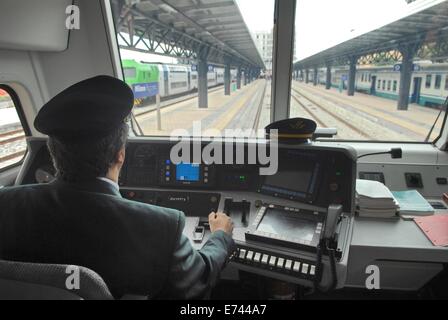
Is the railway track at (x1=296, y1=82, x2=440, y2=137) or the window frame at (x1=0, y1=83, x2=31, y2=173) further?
the railway track at (x1=296, y1=82, x2=440, y2=137)

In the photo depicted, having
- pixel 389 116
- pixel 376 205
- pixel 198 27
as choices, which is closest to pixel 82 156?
pixel 376 205

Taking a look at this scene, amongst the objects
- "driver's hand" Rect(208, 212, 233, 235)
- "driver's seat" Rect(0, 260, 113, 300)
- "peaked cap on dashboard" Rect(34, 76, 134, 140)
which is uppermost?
"peaked cap on dashboard" Rect(34, 76, 134, 140)

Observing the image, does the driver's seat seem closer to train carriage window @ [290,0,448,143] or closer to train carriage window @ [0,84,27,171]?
train carriage window @ [0,84,27,171]

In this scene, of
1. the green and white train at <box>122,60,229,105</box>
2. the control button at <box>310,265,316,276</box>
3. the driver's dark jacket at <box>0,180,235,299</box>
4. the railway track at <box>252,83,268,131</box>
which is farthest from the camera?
the green and white train at <box>122,60,229,105</box>

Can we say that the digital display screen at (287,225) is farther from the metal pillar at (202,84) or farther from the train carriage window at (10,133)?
the train carriage window at (10,133)

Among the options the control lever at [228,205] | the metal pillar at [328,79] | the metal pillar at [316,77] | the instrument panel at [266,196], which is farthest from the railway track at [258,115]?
the control lever at [228,205]

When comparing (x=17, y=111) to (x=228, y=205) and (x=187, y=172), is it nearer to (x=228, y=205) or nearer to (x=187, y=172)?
(x=187, y=172)

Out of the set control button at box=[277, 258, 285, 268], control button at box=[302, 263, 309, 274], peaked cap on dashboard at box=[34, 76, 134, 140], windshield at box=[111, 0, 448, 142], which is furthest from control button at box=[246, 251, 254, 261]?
windshield at box=[111, 0, 448, 142]

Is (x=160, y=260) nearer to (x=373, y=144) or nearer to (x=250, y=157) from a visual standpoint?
(x=250, y=157)
